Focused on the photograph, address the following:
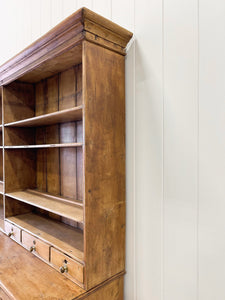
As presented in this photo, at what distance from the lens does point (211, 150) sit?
3.13 ft

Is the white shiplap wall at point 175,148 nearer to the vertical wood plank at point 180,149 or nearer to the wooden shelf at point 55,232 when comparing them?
the vertical wood plank at point 180,149

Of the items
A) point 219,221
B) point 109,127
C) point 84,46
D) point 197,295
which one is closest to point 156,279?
point 197,295

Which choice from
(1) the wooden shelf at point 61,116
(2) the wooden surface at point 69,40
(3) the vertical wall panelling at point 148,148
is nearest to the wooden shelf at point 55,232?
(3) the vertical wall panelling at point 148,148

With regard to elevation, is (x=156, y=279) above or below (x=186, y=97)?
below

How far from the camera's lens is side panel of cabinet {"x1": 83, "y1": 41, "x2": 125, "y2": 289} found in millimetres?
1063

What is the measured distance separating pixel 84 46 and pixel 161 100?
470mm

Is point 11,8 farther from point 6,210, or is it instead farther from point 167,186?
point 167,186

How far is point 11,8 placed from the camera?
2.39 m

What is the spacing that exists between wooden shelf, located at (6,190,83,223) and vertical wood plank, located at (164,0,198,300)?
50 cm

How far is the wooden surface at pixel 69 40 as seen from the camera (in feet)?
3.37

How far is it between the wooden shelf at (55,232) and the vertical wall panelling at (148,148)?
368mm

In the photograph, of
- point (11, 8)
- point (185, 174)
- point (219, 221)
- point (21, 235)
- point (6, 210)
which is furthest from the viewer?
point (11, 8)

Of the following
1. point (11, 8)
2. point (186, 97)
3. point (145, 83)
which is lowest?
point (186, 97)

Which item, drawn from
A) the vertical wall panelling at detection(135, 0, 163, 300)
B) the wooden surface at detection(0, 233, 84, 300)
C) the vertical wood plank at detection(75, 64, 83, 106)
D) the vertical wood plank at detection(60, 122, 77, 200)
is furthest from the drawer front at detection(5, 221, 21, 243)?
the vertical wood plank at detection(75, 64, 83, 106)
